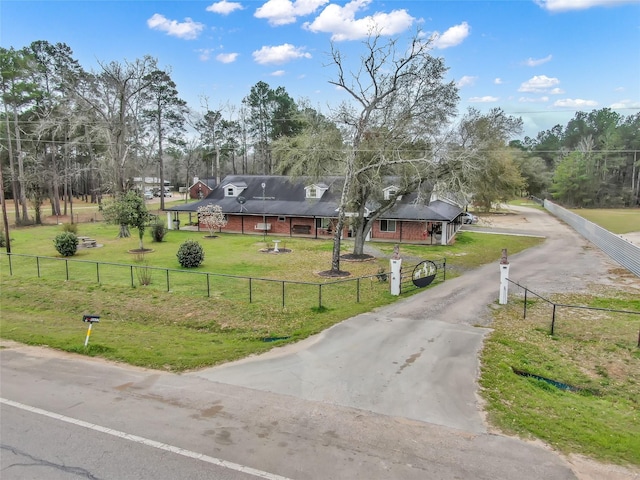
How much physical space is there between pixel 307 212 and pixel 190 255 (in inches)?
607

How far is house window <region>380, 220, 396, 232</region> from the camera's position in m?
34.8

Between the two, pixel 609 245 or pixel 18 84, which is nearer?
pixel 609 245

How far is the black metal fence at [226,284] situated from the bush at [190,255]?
1376mm

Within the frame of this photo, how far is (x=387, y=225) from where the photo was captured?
35.0 m

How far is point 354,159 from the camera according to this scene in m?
22.4

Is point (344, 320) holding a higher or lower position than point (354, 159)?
lower

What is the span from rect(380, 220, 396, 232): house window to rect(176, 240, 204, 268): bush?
16.5 metres

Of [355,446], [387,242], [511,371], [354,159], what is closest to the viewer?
[355,446]

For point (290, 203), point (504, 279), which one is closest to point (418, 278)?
point (504, 279)

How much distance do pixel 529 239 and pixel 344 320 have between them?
1096 inches

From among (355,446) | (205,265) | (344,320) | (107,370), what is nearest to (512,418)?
(355,446)

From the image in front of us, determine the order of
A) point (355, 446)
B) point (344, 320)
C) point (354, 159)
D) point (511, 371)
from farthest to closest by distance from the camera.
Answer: point (354, 159)
point (344, 320)
point (511, 371)
point (355, 446)

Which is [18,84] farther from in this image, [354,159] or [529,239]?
[529,239]

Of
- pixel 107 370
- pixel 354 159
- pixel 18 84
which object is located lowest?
pixel 107 370
